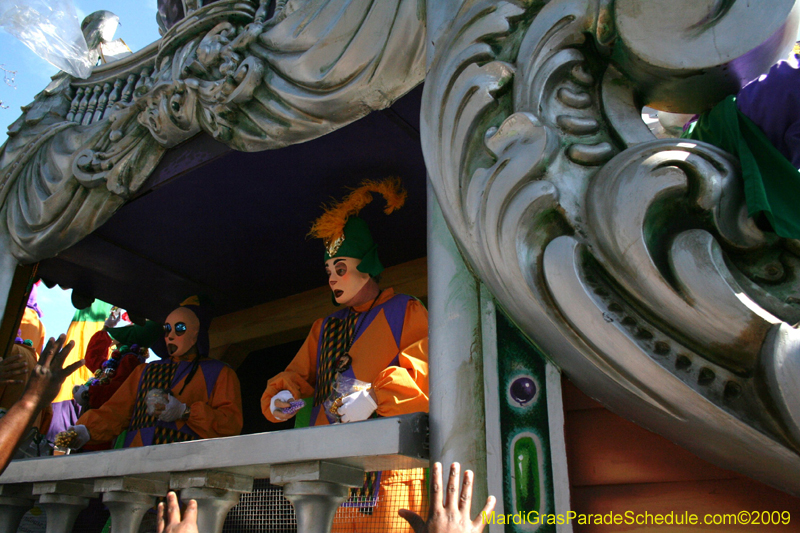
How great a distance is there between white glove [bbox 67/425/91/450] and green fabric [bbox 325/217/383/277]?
1.20 meters

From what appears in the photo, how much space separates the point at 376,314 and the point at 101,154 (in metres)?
1.01

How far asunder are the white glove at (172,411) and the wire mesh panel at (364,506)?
0.68 metres

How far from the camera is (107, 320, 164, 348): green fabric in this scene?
290 centimetres

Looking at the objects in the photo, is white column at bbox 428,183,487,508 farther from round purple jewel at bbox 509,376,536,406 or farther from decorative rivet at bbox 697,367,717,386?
decorative rivet at bbox 697,367,717,386

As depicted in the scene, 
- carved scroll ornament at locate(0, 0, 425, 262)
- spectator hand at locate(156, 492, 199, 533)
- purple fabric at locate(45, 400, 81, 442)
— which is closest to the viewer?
spectator hand at locate(156, 492, 199, 533)

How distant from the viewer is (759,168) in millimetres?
872

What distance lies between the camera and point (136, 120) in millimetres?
1914

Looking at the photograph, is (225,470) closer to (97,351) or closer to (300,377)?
(300,377)

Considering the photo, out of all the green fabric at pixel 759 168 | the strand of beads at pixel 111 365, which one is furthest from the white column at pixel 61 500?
the green fabric at pixel 759 168

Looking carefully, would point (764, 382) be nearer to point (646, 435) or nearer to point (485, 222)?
point (646, 435)

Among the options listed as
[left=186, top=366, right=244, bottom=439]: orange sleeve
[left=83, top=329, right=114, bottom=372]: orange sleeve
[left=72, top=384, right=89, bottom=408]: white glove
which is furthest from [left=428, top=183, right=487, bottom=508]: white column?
[left=83, top=329, right=114, bottom=372]: orange sleeve

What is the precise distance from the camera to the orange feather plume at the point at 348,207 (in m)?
1.91

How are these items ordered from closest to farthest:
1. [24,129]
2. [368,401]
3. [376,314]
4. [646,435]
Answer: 1. [646,435]
2. [368,401]
3. [376,314]
4. [24,129]

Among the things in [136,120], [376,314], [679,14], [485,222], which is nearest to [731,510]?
[485,222]
